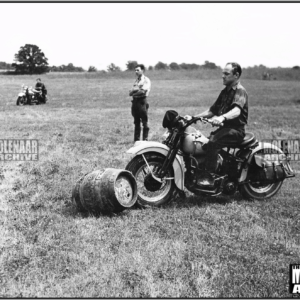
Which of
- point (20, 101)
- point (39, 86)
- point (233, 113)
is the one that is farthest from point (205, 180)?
point (39, 86)

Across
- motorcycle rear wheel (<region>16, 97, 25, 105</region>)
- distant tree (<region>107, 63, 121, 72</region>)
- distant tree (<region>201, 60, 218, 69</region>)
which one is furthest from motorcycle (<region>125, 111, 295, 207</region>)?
distant tree (<region>201, 60, 218, 69</region>)

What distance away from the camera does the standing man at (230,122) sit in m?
6.36

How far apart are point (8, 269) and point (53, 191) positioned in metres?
2.84

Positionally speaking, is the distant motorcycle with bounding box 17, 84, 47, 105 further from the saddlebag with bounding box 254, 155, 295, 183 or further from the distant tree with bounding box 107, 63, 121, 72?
the distant tree with bounding box 107, 63, 121, 72

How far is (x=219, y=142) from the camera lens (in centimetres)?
638

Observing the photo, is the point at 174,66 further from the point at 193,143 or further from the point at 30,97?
the point at 193,143

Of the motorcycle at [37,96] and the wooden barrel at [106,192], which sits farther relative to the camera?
the motorcycle at [37,96]

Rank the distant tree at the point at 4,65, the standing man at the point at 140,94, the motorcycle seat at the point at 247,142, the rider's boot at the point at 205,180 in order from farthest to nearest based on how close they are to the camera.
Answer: the distant tree at the point at 4,65
the standing man at the point at 140,94
the motorcycle seat at the point at 247,142
the rider's boot at the point at 205,180

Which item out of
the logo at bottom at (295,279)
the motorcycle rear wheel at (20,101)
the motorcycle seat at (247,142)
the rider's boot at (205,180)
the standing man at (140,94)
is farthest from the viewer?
the motorcycle rear wheel at (20,101)

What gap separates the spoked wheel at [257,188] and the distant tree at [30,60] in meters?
8.16

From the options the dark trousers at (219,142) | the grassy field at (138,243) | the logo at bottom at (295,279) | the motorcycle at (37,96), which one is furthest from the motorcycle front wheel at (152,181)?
the motorcycle at (37,96)

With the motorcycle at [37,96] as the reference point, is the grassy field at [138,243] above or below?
below

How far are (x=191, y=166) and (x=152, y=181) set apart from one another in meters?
0.65

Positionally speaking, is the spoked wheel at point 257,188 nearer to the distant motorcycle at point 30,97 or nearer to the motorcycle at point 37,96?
the distant motorcycle at point 30,97
